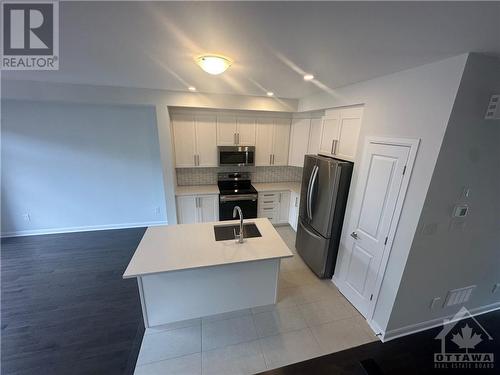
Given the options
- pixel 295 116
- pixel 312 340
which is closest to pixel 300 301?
pixel 312 340

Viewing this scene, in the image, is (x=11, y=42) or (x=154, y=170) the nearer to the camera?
(x=11, y=42)

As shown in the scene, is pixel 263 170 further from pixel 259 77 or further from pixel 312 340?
pixel 312 340

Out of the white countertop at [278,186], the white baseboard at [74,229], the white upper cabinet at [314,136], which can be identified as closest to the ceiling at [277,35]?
the white upper cabinet at [314,136]

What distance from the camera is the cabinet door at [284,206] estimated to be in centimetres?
418

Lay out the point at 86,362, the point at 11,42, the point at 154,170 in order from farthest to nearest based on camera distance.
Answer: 1. the point at 154,170
2. the point at 86,362
3. the point at 11,42

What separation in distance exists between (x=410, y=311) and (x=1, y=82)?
5668mm

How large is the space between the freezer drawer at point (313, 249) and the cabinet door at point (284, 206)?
102cm

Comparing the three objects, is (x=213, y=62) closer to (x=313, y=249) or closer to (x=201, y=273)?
(x=201, y=273)

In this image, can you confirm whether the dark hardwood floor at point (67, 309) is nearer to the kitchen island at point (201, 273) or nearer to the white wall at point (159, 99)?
the kitchen island at point (201, 273)

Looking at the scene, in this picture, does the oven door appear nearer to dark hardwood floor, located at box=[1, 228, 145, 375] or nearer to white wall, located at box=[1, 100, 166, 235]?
white wall, located at box=[1, 100, 166, 235]

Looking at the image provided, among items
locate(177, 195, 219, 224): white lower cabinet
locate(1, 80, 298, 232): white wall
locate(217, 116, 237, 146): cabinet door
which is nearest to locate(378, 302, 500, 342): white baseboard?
locate(177, 195, 219, 224): white lower cabinet

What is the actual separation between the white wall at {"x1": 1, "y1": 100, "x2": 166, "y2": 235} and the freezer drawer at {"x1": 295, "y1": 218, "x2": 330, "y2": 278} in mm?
2943

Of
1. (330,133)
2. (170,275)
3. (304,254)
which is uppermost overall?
(330,133)

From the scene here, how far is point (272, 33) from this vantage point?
4.08 ft
